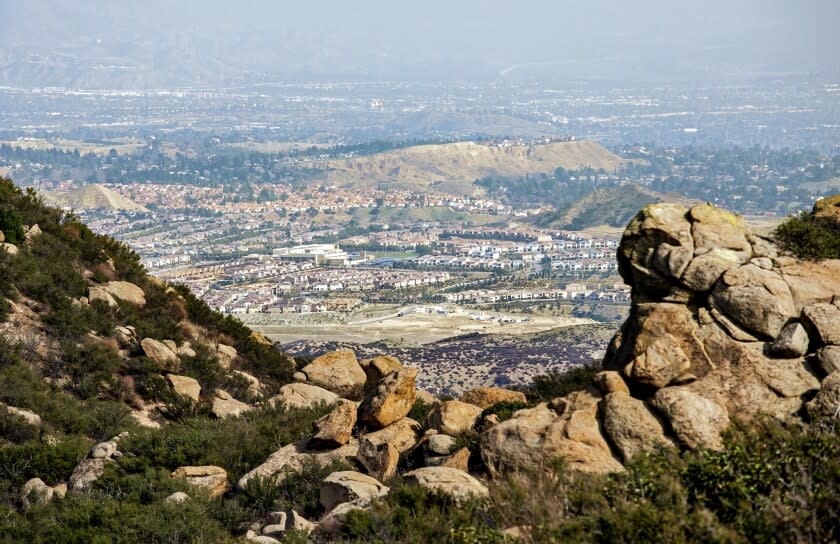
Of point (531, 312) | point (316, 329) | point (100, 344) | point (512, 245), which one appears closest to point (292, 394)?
point (100, 344)

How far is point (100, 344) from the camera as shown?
16.8m

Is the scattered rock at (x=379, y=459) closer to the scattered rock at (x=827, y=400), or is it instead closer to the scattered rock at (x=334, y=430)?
the scattered rock at (x=334, y=430)

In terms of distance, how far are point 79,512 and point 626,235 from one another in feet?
21.6

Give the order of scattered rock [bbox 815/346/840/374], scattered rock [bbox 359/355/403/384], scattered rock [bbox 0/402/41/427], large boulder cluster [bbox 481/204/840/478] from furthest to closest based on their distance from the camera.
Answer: scattered rock [bbox 359/355/403/384], scattered rock [bbox 0/402/41/427], scattered rock [bbox 815/346/840/374], large boulder cluster [bbox 481/204/840/478]

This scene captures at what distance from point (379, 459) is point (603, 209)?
141235 mm

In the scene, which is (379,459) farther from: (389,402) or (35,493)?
(35,493)

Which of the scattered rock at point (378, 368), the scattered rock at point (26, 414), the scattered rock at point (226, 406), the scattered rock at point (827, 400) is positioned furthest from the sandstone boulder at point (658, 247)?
the scattered rock at point (26, 414)

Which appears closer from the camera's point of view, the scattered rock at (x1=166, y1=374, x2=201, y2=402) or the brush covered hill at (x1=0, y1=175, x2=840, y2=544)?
the brush covered hill at (x1=0, y1=175, x2=840, y2=544)

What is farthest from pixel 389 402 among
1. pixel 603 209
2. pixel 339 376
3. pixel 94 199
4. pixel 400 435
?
pixel 94 199

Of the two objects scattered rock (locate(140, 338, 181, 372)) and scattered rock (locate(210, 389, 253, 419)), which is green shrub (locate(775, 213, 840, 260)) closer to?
scattered rock (locate(210, 389, 253, 419))

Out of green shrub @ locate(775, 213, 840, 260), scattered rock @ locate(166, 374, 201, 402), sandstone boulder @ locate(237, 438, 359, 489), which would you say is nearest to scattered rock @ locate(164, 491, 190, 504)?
sandstone boulder @ locate(237, 438, 359, 489)

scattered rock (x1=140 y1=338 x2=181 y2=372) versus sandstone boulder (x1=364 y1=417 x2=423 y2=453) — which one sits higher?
sandstone boulder (x1=364 y1=417 x2=423 y2=453)

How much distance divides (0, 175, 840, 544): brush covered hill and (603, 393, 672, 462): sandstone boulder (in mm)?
19

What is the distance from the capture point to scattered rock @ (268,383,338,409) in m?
16.3
